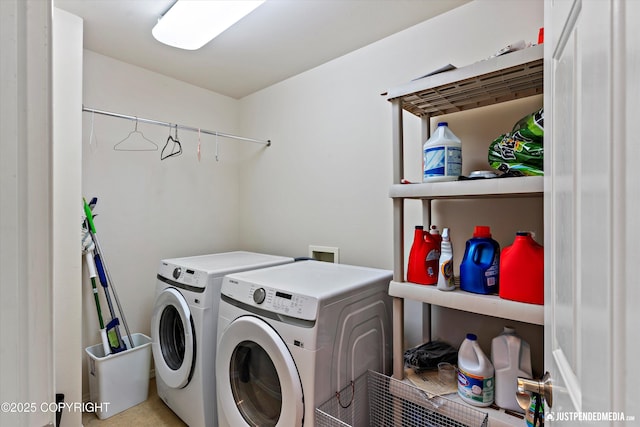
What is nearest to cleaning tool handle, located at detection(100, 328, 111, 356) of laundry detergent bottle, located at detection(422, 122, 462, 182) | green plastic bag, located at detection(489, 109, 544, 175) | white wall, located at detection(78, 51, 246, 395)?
white wall, located at detection(78, 51, 246, 395)

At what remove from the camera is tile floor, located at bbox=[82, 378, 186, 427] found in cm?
185

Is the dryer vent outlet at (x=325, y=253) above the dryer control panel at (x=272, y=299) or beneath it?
above

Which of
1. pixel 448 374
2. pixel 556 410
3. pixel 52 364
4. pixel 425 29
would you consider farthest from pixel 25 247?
pixel 425 29

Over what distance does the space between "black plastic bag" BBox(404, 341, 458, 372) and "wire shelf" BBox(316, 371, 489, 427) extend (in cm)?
15

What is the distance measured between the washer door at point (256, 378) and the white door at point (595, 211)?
88 centimetres

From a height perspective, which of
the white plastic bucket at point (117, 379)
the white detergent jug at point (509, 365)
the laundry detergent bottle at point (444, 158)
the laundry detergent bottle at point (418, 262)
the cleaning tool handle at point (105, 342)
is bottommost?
the white plastic bucket at point (117, 379)

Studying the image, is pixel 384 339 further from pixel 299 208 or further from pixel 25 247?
pixel 25 247

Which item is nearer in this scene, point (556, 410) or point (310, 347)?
point (556, 410)

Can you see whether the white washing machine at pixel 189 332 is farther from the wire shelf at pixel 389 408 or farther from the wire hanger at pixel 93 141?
the wire hanger at pixel 93 141

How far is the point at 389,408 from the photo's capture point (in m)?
1.40

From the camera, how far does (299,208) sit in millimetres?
2430

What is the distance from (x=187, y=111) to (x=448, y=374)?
104 inches

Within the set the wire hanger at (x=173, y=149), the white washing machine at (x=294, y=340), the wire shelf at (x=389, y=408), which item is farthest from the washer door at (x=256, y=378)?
the wire hanger at (x=173, y=149)

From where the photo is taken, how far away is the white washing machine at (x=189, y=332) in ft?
5.46
